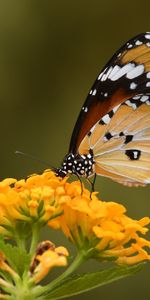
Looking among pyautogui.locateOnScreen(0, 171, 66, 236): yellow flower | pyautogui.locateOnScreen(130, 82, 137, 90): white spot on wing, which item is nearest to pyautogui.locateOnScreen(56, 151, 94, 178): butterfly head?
pyautogui.locateOnScreen(130, 82, 137, 90): white spot on wing

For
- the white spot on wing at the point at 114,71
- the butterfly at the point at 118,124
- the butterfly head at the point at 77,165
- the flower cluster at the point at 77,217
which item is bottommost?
the flower cluster at the point at 77,217

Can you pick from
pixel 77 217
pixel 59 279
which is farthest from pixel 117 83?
pixel 59 279

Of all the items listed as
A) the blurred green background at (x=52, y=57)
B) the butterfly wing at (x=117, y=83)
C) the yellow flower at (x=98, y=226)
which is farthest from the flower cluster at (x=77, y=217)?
the blurred green background at (x=52, y=57)

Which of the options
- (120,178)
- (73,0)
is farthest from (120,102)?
(73,0)

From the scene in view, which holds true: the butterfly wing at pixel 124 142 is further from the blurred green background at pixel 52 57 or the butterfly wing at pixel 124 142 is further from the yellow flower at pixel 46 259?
the blurred green background at pixel 52 57

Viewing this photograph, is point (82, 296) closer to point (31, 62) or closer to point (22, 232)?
point (31, 62)
